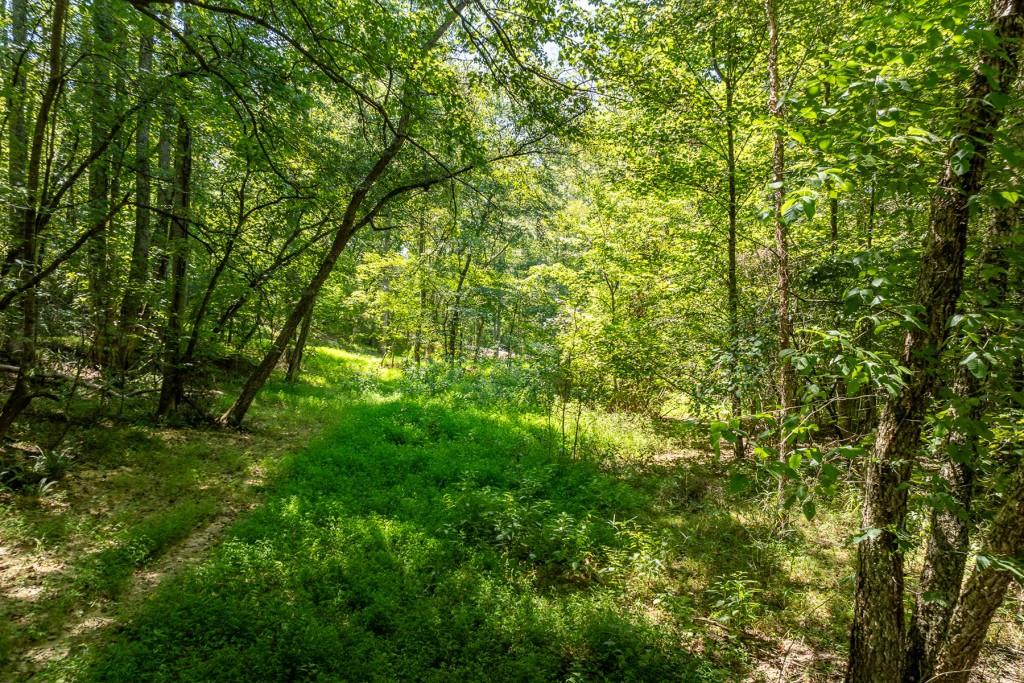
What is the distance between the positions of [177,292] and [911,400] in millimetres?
11187

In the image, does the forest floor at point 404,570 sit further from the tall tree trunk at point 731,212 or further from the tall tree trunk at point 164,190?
the tall tree trunk at point 164,190

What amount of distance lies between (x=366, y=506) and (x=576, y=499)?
3.45 meters

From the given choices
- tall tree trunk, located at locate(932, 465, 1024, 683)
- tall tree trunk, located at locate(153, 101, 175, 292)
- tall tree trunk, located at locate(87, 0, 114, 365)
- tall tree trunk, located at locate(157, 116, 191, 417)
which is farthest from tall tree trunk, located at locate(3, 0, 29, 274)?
tall tree trunk, located at locate(932, 465, 1024, 683)

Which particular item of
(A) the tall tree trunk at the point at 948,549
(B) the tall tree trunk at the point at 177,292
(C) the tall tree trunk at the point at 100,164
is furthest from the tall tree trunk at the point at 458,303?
(A) the tall tree trunk at the point at 948,549

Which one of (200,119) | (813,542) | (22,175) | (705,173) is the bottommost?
(813,542)

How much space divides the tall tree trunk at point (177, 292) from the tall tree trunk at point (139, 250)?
1.42ft

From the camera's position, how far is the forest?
2793 millimetres

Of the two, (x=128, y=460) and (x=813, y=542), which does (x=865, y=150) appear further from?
(x=128, y=460)

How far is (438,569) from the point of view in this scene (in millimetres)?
5500

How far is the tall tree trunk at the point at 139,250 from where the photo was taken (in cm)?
711

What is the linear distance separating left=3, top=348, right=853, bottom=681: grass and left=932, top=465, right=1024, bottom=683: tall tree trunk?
1496mm

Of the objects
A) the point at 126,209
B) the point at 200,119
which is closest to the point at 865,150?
the point at 200,119

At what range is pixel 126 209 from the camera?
8469mm

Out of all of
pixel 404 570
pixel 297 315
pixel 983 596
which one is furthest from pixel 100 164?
pixel 983 596
